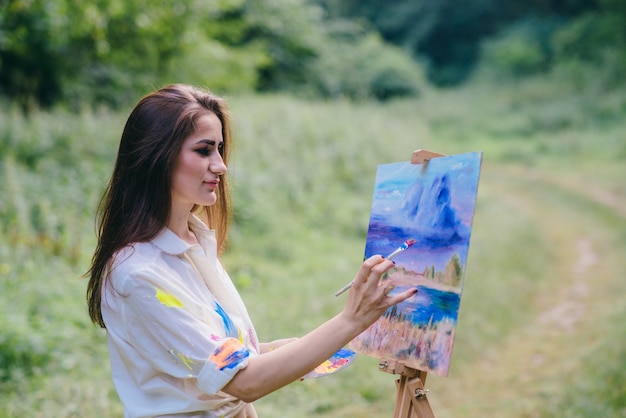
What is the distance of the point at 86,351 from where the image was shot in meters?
4.48

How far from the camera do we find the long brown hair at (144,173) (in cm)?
180

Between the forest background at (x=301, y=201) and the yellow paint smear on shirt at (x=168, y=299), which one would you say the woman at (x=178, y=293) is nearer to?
the yellow paint smear on shirt at (x=168, y=299)

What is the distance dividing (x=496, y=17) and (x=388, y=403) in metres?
29.7

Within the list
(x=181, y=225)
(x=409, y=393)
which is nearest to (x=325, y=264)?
(x=409, y=393)

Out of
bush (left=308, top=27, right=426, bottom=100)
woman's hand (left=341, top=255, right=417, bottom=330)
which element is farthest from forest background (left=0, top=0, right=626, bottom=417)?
woman's hand (left=341, top=255, right=417, bottom=330)

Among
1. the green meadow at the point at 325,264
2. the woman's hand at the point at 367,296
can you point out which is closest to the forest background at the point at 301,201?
the green meadow at the point at 325,264

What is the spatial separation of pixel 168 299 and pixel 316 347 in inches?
15.2

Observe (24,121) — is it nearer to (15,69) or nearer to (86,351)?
(15,69)

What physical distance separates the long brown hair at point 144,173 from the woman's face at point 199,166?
0.02 metres

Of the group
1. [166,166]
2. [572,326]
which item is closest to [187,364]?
[166,166]

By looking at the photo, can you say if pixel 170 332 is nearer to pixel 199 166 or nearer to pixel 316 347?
pixel 316 347

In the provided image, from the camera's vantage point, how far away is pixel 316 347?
64.6 inches

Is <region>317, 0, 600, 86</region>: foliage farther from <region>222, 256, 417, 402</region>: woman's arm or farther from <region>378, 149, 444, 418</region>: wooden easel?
<region>222, 256, 417, 402</region>: woman's arm

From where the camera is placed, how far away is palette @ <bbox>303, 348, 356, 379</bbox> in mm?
2119
